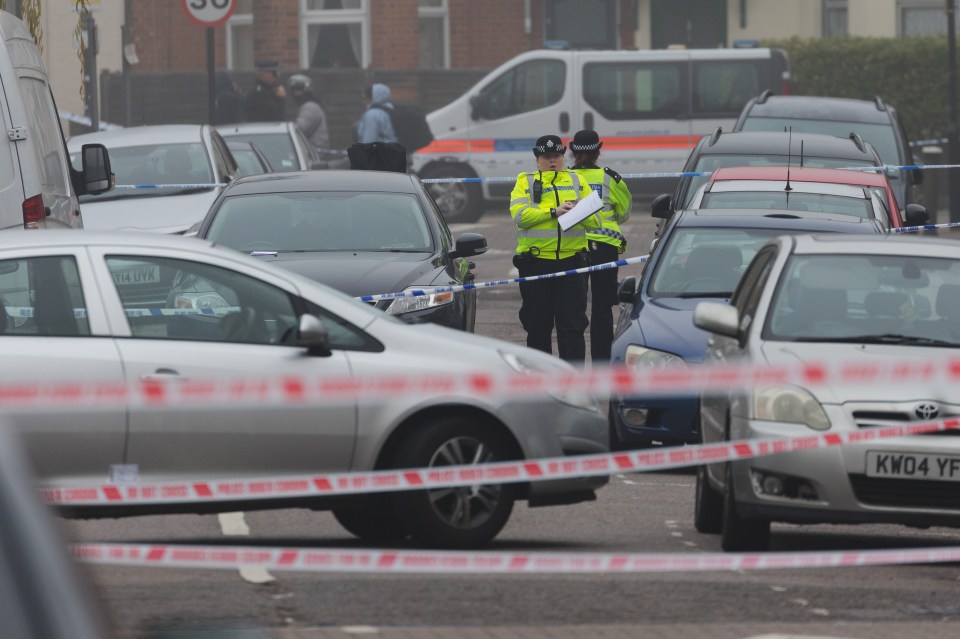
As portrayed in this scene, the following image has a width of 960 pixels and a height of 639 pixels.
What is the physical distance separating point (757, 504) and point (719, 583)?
0.37m

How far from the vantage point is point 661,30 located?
34844 millimetres

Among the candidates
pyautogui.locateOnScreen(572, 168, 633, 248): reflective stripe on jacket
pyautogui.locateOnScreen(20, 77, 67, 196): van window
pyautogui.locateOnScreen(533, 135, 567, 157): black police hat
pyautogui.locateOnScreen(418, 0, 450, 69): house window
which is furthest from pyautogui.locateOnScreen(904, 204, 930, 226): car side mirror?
pyautogui.locateOnScreen(418, 0, 450, 69): house window

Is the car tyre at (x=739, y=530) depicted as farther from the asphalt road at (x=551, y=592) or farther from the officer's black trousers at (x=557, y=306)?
the officer's black trousers at (x=557, y=306)

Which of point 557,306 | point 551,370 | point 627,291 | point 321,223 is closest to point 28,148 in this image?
point 321,223

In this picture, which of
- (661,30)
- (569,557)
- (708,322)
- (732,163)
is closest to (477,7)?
(661,30)

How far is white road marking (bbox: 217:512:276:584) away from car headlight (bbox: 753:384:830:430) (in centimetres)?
202

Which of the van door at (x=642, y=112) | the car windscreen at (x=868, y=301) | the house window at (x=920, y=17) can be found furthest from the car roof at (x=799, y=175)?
the house window at (x=920, y=17)

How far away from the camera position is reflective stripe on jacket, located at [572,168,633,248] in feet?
44.1

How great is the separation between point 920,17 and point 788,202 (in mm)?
23513

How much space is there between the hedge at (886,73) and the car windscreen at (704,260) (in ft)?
65.3

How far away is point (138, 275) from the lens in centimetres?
801

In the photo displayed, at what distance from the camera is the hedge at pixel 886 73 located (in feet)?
100

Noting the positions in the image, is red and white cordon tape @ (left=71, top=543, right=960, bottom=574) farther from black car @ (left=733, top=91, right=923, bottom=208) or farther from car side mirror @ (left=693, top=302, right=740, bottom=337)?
black car @ (left=733, top=91, right=923, bottom=208)

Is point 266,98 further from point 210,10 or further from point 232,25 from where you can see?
point 232,25
